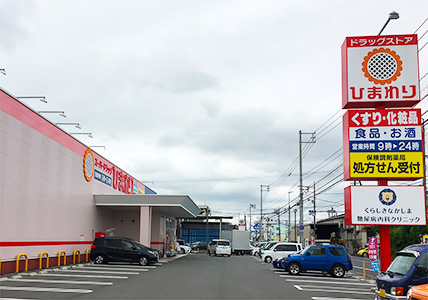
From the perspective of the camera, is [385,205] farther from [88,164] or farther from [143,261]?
[88,164]

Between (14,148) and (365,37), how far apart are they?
14.8 metres

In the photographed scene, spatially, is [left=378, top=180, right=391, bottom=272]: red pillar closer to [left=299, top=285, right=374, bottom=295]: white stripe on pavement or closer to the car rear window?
[left=299, top=285, right=374, bottom=295]: white stripe on pavement

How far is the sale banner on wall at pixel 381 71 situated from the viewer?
1652cm

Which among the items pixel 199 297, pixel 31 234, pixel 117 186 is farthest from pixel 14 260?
pixel 117 186

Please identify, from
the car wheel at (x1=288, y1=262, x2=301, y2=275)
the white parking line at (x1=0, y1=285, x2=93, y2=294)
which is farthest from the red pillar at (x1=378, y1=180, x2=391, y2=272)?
the white parking line at (x1=0, y1=285, x2=93, y2=294)

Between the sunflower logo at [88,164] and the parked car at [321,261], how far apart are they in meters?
13.7

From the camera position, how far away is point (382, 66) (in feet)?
55.0

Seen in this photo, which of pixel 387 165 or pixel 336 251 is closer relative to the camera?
pixel 387 165

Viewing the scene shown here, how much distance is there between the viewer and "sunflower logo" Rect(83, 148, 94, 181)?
28.1 metres

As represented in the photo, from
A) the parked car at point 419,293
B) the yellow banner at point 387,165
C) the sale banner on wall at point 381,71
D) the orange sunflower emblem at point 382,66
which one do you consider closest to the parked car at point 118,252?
the yellow banner at point 387,165

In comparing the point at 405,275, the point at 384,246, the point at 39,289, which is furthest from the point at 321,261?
the point at 39,289

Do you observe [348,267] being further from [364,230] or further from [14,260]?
[364,230]

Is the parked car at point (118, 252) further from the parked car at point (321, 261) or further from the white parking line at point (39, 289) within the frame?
the white parking line at point (39, 289)

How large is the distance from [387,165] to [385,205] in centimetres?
146
